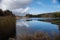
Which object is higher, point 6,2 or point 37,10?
point 6,2

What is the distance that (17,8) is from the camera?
1.55 metres

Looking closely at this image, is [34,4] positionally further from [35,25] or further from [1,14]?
[1,14]

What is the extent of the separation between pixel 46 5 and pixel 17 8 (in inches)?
15.9

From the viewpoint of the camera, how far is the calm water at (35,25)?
154 cm

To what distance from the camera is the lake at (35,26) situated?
154 centimetres

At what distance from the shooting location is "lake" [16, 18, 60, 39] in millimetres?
1539

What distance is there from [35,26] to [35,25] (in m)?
0.01

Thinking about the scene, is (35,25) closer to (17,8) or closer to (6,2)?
(17,8)

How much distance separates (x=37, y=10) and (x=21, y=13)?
22 centimetres

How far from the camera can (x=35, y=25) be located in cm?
154

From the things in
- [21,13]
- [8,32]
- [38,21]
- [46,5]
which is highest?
[46,5]

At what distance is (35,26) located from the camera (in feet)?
5.05

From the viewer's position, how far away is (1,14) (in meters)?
1.52

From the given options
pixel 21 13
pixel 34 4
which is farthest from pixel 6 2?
pixel 34 4
